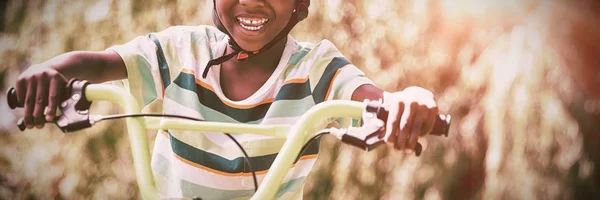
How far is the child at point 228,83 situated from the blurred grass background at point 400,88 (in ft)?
0.40

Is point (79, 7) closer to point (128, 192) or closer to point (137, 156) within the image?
point (128, 192)

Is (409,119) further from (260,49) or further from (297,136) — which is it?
(260,49)

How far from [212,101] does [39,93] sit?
406 mm

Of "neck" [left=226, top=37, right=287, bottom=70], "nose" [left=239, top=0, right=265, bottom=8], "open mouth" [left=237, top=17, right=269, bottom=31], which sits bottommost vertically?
"neck" [left=226, top=37, right=287, bottom=70]

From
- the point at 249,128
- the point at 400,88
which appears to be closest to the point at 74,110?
the point at 249,128

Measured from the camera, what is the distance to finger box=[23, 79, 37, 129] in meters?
1.23

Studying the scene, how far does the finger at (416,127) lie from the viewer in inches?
43.9

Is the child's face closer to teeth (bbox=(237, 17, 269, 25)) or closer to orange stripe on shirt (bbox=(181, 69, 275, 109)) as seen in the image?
teeth (bbox=(237, 17, 269, 25))

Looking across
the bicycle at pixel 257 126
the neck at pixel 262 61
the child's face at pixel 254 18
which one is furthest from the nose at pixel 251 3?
the bicycle at pixel 257 126

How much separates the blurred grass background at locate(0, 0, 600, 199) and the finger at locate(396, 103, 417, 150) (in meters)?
0.47

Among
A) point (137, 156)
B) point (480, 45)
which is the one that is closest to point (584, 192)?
point (480, 45)

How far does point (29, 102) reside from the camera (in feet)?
4.05

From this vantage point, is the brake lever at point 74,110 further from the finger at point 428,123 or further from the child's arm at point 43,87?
the finger at point 428,123

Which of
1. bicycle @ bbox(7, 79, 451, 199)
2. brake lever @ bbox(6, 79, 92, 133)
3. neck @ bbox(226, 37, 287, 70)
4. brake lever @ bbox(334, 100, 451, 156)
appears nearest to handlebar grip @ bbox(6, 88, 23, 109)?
bicycle @ bbox(7, 79, 451, 199)
